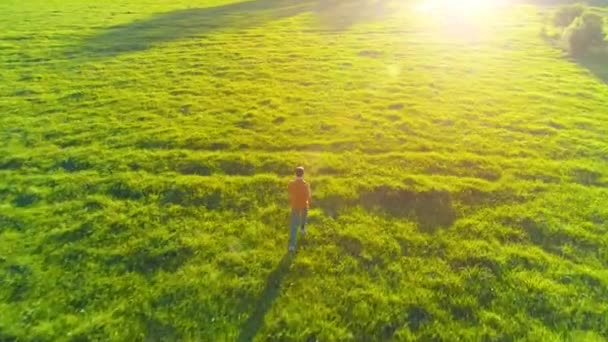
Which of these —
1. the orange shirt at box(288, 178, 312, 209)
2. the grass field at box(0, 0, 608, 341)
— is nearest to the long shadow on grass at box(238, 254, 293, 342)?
the grass field at box(0, 0, 608, 341)

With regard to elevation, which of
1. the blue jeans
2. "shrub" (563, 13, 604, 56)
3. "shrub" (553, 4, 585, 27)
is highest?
"shrub" (553, 4, 585, 27)

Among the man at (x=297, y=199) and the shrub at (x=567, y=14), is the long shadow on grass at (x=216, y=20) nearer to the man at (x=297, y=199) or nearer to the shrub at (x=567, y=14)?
the shrub at (x=567, y=14)

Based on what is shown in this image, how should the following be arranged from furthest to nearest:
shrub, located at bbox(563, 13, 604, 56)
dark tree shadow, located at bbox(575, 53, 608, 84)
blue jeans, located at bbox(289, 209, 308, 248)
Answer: shrub, located at bbox(563, 13, 604, 56) < dark tree shadow, located at bbox(575, 53, 608, 84) < blue jeans, located at bbox(289, 209, 308, 248)

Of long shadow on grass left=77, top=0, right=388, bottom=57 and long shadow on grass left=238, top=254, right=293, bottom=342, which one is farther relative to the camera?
long shadow on grass left=77, top=0, right=388, bottom=57

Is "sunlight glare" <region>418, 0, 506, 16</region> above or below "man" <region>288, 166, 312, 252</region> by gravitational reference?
above

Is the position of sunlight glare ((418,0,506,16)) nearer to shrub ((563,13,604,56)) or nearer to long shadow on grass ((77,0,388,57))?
long shadow on grass ((77,0,388,57))

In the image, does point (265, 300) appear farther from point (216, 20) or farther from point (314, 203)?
point (216, 20)

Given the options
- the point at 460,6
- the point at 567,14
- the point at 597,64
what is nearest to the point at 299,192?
the point at 597,64

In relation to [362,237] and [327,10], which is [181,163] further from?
[327,10]
